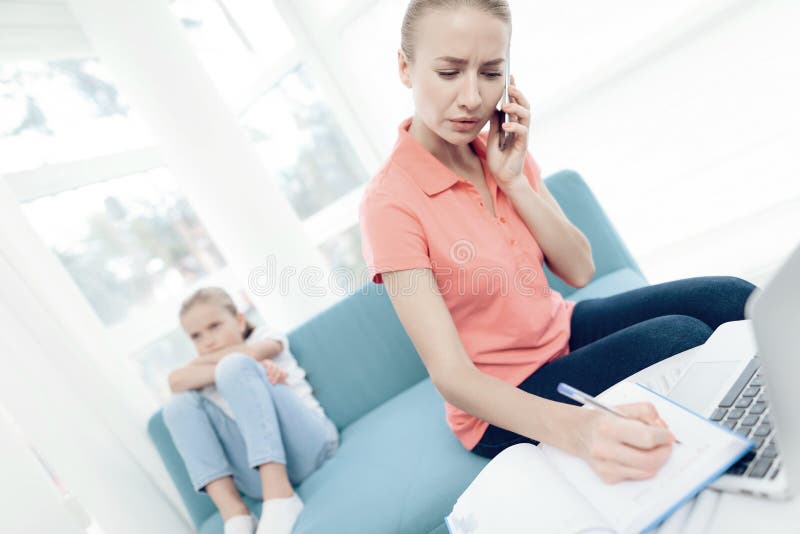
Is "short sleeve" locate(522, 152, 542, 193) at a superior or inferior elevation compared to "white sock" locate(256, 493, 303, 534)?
superior

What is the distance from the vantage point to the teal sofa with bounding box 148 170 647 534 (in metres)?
1.35

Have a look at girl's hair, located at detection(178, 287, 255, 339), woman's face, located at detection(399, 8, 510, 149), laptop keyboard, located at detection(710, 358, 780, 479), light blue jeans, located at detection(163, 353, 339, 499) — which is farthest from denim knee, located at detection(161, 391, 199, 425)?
laptop keyboard, located at detection(710, 358, 780, 479)

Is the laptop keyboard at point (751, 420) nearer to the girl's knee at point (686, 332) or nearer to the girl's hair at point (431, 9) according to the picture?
the girl's knee at point (686, 332)

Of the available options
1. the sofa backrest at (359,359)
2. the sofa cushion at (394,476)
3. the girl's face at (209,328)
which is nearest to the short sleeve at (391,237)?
the sofa cushion at (394,476)

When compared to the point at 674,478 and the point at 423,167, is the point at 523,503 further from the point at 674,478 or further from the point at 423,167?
the point at 423,167

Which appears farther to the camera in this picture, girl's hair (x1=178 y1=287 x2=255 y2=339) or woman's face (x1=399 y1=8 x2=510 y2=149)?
girl's hair (x1=178 y1=287 x2=255 y2=339)

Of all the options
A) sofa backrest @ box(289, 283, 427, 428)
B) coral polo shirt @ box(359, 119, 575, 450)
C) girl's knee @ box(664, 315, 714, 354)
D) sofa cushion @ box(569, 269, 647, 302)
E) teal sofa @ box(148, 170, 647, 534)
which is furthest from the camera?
sofa backrest @ box(289, 283, 427, 428)

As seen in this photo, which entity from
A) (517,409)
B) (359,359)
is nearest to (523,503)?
(517,409)

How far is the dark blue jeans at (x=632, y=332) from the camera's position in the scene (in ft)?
2.87

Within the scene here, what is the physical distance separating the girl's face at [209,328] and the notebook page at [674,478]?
160 centimetres

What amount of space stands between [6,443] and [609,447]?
75.9 inches

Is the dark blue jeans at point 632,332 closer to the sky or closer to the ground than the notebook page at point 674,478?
closer to the ground

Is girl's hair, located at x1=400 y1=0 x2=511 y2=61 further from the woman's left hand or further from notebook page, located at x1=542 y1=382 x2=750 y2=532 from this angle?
notebook page, located at x1=542 y1=382 x2=750 y2=532

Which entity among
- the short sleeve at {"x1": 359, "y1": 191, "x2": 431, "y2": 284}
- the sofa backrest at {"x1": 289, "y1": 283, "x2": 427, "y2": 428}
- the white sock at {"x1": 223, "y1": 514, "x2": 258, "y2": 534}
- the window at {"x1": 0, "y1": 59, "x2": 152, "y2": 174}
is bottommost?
the white sock at {"x1": 223, "y1": 514, "x2": 258, "y2": 534}
